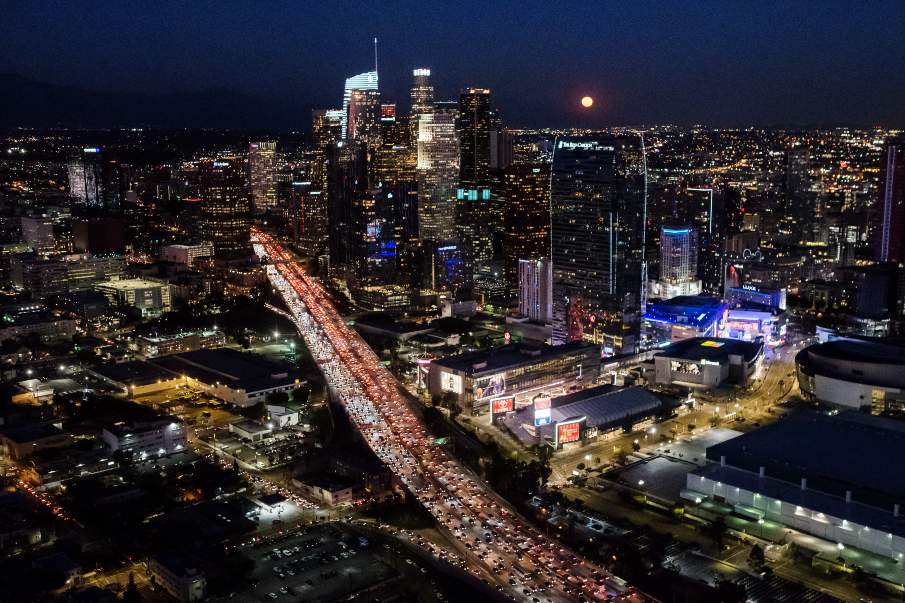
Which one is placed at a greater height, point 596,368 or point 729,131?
point 729,131

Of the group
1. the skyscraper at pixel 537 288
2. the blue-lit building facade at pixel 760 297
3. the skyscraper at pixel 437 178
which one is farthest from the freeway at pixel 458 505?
the blue-lit building facade at pixel 760 297

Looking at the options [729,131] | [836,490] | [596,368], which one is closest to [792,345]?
[596,368]

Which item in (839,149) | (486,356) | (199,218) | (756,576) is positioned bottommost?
(756,576)

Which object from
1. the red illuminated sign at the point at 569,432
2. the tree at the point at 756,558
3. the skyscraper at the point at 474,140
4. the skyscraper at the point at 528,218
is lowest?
the tree at the point at 756,558

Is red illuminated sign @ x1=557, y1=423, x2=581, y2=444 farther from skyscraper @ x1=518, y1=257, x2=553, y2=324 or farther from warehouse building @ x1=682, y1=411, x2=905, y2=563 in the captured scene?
skyscraper @ x1=518, y1=257, x2=553, y2=324

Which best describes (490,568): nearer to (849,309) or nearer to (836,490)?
(836,490)

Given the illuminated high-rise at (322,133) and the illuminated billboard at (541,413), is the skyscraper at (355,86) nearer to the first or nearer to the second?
the illuminated high-rise at (322,133)
